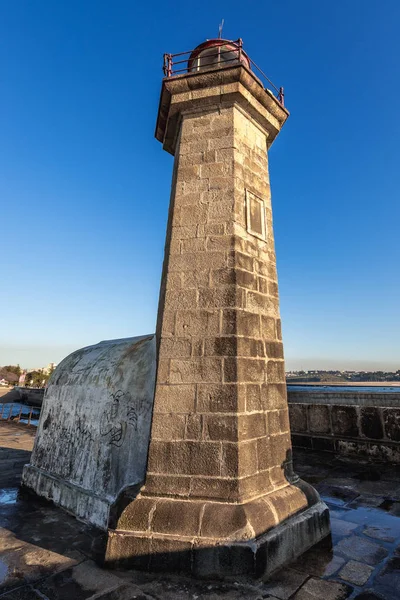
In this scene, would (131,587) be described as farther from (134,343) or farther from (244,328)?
(134,343)

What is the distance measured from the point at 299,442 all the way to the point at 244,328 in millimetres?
4625

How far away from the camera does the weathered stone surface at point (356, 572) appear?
8.47 ft

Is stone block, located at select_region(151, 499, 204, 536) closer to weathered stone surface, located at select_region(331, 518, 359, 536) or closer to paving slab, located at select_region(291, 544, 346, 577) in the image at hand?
paving slab, located at select_region(291, 544, 346, 577)

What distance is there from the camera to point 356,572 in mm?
2695

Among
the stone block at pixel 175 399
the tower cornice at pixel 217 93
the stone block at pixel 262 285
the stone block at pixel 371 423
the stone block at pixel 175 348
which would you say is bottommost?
the stone block at pixel 371 423

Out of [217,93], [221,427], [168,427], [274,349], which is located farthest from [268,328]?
[217,93]

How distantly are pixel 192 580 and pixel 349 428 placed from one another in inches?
181

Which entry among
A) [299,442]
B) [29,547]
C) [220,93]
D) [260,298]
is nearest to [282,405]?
[260,298]

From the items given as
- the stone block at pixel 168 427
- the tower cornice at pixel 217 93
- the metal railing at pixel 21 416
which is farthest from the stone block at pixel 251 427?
the metal railing at pixel 21 416

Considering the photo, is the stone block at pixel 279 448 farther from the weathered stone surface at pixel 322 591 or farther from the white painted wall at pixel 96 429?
the white painted wall at pixel 96 429

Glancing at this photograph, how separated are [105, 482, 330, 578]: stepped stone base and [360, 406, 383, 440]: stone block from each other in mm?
3457

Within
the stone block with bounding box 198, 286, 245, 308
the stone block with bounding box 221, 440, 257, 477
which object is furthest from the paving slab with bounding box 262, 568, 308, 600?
the stone block with bounding box 198, 286, 245, 308

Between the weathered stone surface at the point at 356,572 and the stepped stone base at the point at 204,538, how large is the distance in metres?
0.43

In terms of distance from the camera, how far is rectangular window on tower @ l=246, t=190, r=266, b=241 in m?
4.07
